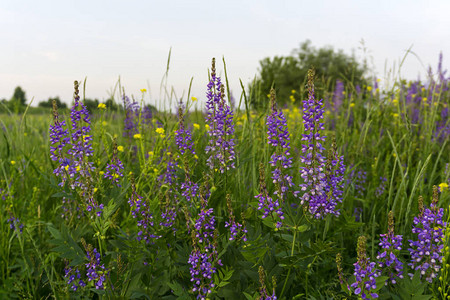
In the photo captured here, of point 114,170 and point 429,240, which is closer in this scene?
point 429,240

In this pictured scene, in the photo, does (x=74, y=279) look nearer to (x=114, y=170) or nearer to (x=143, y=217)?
(x=143, y=217)

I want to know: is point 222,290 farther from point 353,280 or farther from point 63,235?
point 63,235

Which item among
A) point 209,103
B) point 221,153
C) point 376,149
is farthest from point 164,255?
point 376,149

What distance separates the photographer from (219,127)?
252 cm

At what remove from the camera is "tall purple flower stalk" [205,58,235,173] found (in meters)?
2.52

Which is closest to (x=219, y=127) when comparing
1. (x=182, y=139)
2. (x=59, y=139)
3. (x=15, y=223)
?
(x=182, y=139)

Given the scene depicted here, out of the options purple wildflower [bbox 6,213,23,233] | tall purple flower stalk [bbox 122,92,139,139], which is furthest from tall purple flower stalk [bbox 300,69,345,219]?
tall purple flower stalk [bbox 122,92,139,139]

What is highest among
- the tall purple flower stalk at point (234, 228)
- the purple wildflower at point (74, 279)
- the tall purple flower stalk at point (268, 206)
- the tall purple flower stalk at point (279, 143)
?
the tall purple flower stalk at point (279, 143)

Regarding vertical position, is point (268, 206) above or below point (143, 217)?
above

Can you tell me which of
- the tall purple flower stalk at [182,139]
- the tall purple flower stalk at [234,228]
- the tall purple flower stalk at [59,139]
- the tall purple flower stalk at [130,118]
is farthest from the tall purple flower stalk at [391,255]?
the tall purple flower stalk at [130,118]

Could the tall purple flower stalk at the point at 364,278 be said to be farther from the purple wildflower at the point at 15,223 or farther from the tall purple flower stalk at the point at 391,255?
the purple wildflower at the point at 15,223

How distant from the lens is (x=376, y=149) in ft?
15.3

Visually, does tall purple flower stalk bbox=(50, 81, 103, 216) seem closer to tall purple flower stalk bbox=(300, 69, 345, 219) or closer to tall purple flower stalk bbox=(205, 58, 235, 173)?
tall purple flower stalk bbox=(205, 58, 235, 173)

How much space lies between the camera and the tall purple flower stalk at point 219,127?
2.52 meters
